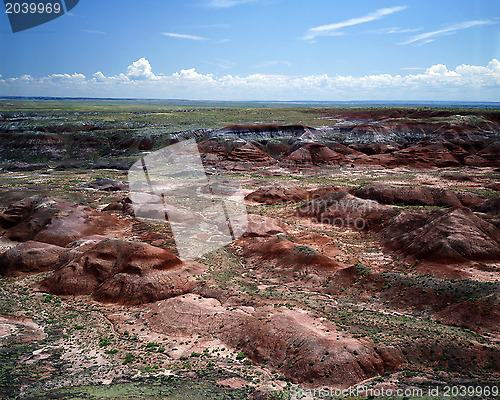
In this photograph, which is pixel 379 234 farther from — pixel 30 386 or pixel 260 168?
pixel 260 168

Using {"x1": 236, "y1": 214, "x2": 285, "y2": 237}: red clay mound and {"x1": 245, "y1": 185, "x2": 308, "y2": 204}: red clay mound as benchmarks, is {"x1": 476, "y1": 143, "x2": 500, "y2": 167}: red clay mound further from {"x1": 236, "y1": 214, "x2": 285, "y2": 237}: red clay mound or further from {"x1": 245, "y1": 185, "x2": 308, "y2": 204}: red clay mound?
{"x1": 236, "y1": 214, "x2": 285, "y2": 237}: red clay mound

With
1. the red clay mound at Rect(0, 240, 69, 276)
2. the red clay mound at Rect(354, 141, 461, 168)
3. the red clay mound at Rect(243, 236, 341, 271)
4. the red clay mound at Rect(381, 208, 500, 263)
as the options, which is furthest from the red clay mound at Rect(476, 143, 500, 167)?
the red clay mound at Rect(0, 240, 69, 276)

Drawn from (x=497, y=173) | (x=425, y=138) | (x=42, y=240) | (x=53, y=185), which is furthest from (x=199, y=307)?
(x=425, y=138)

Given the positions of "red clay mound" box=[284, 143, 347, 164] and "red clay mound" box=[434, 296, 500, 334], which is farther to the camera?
"red clay mound" box=[284, 143, 347, 164]

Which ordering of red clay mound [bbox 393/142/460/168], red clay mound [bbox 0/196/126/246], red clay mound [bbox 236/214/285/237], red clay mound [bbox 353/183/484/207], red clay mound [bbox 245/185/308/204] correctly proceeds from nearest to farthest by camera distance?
1. red clay mound [bbox 0/196/126/246]
2. red clay mound [bbox 236/214/285/237]
3. red clay mound [bbox 353/183/484/207]
4. red clay mound [bbox 245/185/308/204]
5. red clay mound [bbox 393/142/460/168]

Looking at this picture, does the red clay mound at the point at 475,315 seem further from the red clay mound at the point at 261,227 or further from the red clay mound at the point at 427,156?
the red clay mound at the point at 427,156
